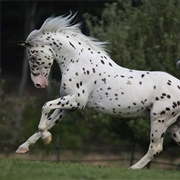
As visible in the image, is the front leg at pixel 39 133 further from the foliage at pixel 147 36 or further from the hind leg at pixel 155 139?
the foliage at pixel 147 36

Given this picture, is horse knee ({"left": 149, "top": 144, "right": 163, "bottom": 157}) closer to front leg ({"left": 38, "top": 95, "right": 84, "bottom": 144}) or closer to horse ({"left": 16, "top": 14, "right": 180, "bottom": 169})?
horse ({"left": 16, "top": 14, "right": 180, "bottom": 169})

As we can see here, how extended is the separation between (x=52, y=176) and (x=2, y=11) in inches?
1221

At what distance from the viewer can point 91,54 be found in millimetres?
13906

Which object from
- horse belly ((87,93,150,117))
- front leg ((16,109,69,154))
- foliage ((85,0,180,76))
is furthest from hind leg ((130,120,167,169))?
foliage ((85,0,180,76))

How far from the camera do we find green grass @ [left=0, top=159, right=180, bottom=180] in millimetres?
11266

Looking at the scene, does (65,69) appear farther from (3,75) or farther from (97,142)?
(3,75)

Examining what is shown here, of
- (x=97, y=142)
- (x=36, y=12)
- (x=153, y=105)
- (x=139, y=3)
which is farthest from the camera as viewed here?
(x=36, y=12)

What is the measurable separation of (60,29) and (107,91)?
1.62 meters

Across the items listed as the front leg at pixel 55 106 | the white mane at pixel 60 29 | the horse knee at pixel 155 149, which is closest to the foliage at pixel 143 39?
the white mane at pixel 60 29

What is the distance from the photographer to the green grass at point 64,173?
37.0 ft

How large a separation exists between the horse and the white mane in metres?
0.14

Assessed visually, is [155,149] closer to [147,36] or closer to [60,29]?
[60,29]

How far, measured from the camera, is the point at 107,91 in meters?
13.6

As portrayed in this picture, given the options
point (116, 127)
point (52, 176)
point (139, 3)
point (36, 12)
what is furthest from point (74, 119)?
point (36, 12)
